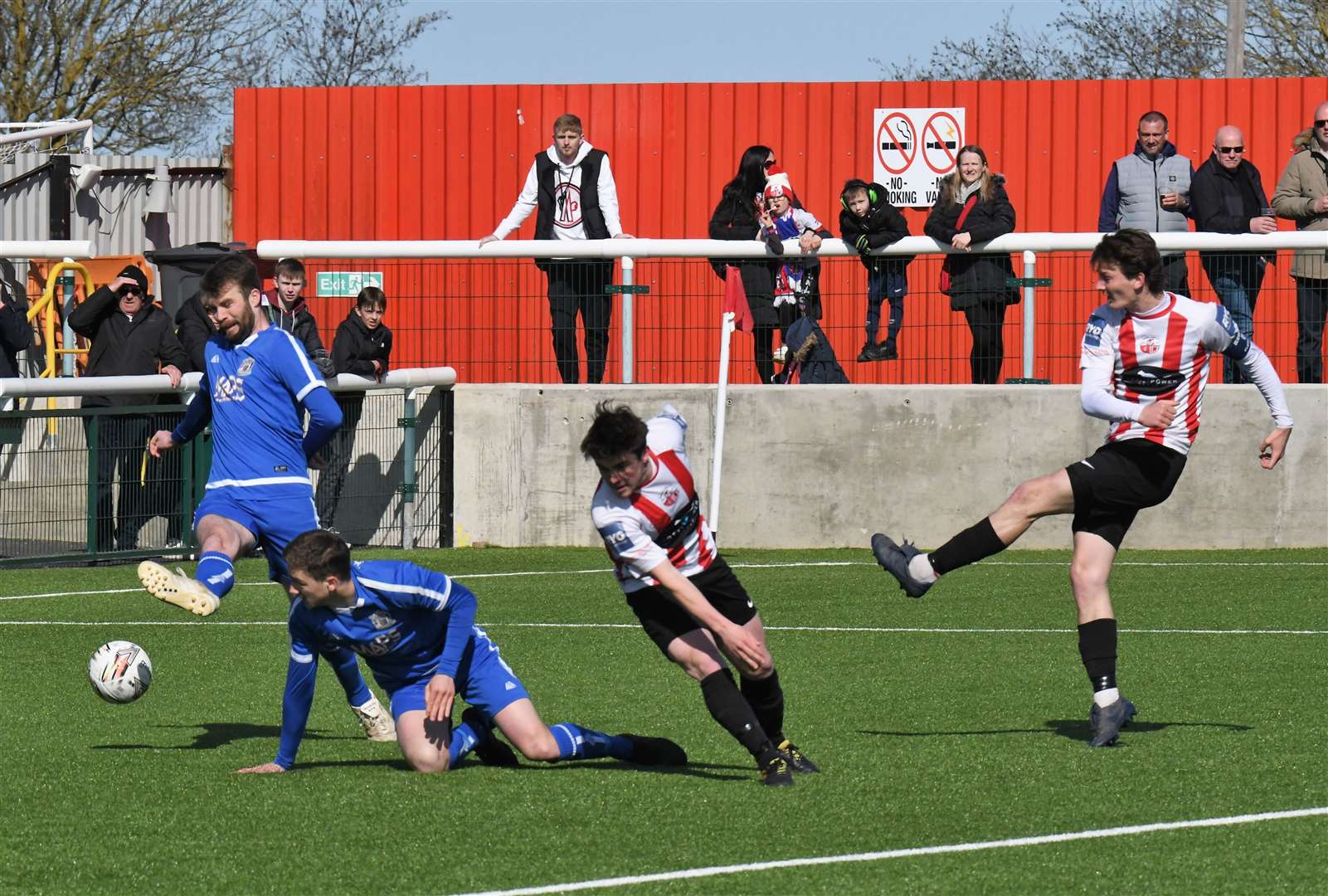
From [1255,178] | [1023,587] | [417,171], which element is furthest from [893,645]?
[417,171]

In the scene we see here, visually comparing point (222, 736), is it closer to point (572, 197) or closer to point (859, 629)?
point (859, 629)

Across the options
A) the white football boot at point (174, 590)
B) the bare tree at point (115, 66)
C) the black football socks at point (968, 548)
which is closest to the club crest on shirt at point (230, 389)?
the white football boot at point (174, 590)

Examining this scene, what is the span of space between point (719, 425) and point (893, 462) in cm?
137

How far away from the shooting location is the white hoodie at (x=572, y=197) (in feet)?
50.6

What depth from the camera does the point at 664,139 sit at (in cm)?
2133

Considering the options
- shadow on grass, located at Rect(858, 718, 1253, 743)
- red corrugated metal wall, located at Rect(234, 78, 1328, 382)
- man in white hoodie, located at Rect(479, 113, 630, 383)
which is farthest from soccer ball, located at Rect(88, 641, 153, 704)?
red corrugated metal wall, located at Rect(234, 78, 1328, 382)

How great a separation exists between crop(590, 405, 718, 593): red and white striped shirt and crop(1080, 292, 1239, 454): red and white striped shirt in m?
1.79

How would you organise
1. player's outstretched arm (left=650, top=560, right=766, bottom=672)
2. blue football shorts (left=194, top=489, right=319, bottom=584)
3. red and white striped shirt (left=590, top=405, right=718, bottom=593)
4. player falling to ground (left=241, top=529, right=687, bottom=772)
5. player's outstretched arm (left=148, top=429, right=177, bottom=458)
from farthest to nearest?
player's outstretched arm (left=148, top=429, right=177, bottom=458), blue football shorts (left=194, top=489, right=319, bottom=584), player falling to ground (left=241, top=529, right=687, bottom=772), red and white striped shirt (left=590, top=405, right=718, bottom=593), player's outstretched arm (left=650, top=560, right=766, bottom=672)

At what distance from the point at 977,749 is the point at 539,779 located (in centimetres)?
171

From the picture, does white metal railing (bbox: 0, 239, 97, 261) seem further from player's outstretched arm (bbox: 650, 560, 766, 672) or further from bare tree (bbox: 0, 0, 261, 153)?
bare tree (bbox: 0, 0, 261, 153)

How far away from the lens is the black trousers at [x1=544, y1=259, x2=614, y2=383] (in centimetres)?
1532

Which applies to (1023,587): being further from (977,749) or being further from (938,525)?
(977,749)

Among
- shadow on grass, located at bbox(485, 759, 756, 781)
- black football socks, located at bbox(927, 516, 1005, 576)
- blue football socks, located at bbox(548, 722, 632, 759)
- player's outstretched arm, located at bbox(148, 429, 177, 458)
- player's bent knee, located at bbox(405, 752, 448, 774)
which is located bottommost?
shadow on grass, located at bbox(485, 759, 756, 781)

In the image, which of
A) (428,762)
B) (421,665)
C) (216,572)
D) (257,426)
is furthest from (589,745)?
(257,426)
